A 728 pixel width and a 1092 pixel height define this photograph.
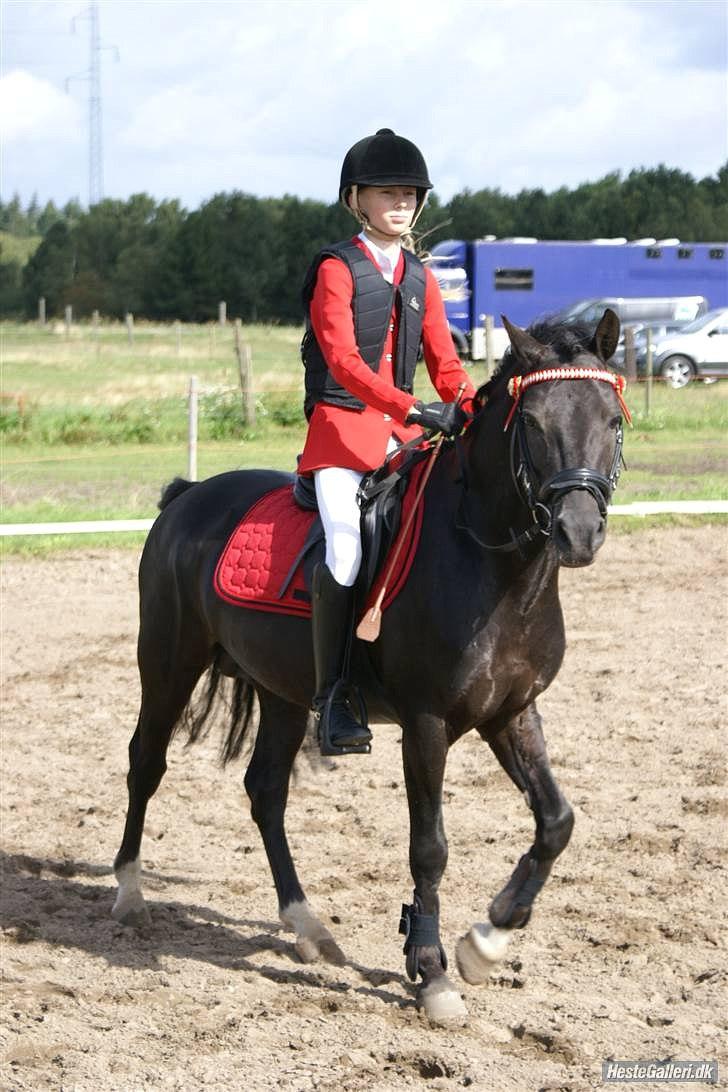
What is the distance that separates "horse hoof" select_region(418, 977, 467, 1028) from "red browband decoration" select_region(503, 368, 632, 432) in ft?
5.82

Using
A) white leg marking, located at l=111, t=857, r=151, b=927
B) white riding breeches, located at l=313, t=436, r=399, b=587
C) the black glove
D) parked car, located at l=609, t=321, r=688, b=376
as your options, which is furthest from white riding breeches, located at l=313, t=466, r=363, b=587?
parked car, located at l=609, t=321, r=688, b=376

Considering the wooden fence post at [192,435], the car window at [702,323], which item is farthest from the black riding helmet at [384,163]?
the car window at [702,323]

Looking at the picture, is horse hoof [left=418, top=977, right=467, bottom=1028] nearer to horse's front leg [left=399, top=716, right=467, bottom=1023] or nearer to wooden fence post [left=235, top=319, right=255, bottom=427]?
horse's front leg [left=399, top=716, right=467, bottom=1023]

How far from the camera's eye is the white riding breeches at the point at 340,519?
4.35 meters

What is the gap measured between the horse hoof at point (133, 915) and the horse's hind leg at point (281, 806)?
51 centimetres

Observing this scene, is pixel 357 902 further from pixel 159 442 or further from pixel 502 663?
pixel 159 442

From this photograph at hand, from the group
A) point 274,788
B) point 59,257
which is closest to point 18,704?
point 274,788

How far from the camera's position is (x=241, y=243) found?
6150 cm

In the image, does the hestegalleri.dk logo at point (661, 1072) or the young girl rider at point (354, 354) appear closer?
the hestegalleri.dk logo at point (661, 1072)

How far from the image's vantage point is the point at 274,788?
5.05 metres

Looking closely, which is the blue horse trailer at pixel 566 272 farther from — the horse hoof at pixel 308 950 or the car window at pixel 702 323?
the horse hoof at pixel 308 950

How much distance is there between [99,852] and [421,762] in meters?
2.13

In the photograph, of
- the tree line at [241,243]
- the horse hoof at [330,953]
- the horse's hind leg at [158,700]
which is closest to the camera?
the horse hoof at [330,953]

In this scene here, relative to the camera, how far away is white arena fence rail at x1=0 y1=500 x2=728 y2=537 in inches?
460
